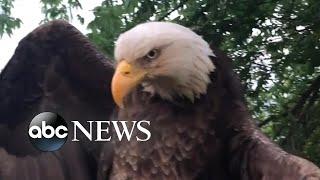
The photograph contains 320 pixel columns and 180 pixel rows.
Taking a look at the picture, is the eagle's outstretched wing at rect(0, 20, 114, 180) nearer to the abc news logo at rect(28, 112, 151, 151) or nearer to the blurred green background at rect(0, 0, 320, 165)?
the abc news logo at rect(28, 112, 151, 151)

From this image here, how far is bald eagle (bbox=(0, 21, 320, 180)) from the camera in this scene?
3.44 metres

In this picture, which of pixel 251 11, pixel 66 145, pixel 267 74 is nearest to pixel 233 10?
pixel 251 11

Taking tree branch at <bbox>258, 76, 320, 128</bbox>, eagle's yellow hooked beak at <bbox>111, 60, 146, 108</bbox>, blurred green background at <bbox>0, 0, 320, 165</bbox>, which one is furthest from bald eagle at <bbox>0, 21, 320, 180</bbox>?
tree branch at <bbox>258, 76, 320, 128</bbox>

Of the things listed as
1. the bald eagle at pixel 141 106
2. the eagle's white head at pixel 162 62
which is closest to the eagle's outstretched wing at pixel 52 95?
the bald eagle at pixel 141 106

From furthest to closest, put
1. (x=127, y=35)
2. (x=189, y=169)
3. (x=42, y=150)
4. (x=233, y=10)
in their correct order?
(x=233, y=10), (x=42, y=150), (x=189, y=169), (x=127, y=35)

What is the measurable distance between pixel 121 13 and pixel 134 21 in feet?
0.33

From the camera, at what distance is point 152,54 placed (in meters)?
3.46

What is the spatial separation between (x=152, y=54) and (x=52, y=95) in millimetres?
750

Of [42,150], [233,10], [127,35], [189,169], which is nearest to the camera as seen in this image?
[127,35]

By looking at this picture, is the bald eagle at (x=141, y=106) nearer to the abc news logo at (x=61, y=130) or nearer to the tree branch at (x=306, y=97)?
the abc news logo at (x=61, y=130)

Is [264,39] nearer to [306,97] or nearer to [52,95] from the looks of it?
[306,97]

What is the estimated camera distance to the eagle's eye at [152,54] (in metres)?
3.45

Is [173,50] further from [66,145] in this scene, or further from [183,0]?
[183,0]

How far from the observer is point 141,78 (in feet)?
11.4
